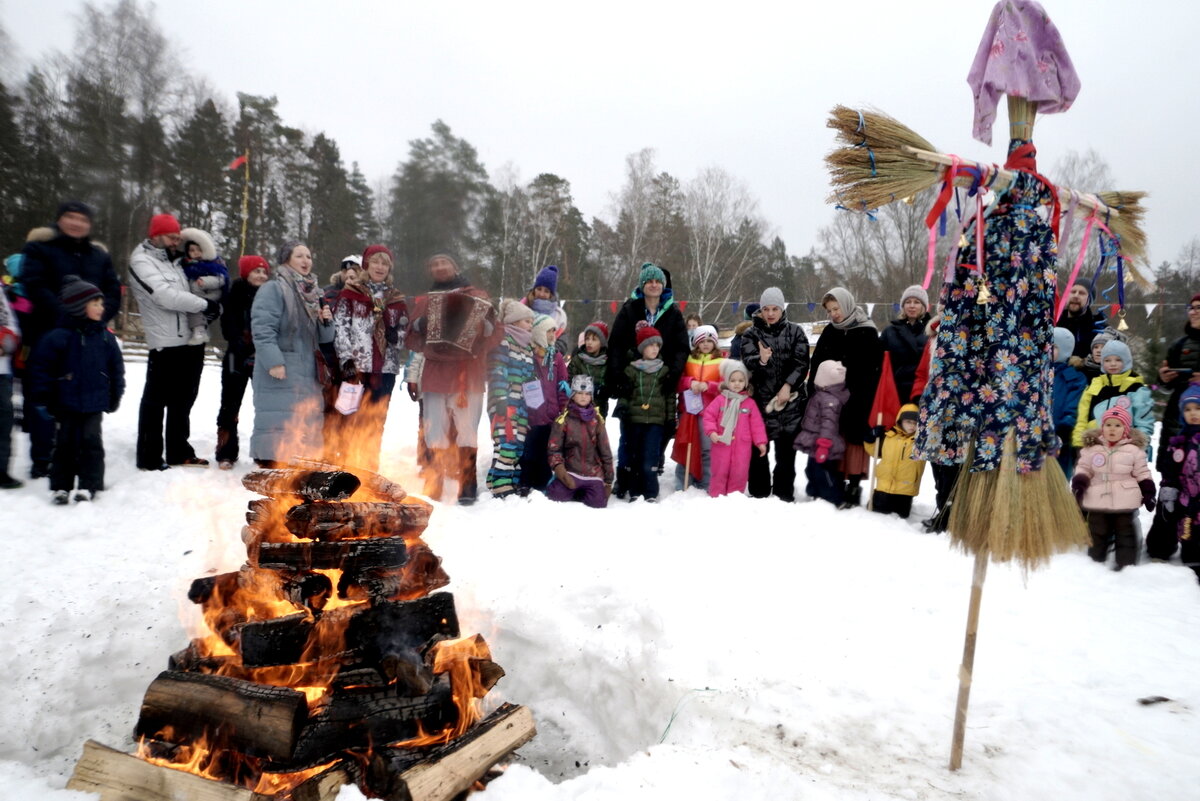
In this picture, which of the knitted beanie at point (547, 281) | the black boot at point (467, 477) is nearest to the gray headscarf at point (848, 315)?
the knitted beanie at point (547, 281)

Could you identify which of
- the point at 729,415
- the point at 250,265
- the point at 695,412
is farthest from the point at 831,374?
the point at 250,265

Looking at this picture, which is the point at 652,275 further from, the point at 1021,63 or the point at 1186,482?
the point at 1186,482

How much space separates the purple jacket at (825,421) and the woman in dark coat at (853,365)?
10cm

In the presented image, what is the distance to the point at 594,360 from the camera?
24.4ft

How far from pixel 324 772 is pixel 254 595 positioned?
1101mm

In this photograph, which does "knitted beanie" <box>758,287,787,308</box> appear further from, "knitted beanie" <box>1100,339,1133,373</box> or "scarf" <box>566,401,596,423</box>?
"knitted beanie" <box>1100,339,1133,373</box>

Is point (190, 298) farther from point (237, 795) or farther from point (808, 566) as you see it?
point (808, 566)

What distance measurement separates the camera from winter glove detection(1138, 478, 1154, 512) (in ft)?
17.6

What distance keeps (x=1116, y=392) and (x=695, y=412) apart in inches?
162

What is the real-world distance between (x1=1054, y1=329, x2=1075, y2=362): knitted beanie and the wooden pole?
4.95 meters

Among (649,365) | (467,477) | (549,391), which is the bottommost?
(467,477)

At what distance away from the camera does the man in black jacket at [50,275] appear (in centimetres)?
523

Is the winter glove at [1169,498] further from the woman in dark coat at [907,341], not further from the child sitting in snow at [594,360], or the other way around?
the child sitting in snow at [594,360]

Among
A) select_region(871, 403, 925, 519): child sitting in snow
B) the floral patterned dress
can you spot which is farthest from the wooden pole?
select_region(871, 403, 925, 519): child sitting in snow
